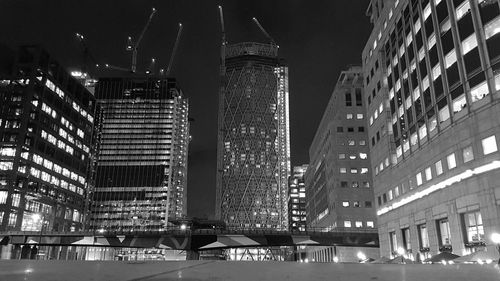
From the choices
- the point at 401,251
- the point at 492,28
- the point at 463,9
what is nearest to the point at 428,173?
the point at 401,251

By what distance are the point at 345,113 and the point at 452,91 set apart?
79.1 metres

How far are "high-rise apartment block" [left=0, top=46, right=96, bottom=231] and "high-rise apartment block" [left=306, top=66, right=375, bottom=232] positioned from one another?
101173 millimetres

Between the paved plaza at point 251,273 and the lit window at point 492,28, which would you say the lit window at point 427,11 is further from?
the paved plaza at point 251,273

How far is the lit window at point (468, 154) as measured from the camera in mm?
49000

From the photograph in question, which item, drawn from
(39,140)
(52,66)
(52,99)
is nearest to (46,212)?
(39,140)

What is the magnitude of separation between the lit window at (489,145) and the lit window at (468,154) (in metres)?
2.07

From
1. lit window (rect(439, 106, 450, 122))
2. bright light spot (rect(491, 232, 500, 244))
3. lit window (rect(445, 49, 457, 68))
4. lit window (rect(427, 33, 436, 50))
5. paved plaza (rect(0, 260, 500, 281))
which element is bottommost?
paved plaza (rect(0, 260, 500, 281))

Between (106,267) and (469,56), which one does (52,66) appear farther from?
(106,267)

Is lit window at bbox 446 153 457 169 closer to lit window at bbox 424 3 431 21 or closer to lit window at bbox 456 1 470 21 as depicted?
lit window at bbox 456 1 470 21

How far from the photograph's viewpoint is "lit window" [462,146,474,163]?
49.0m

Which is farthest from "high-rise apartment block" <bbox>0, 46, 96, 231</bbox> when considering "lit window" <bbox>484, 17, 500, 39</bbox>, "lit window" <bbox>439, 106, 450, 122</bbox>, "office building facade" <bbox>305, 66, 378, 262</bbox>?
"lit window" <bbox>484, 17, 500, 39</bbox>

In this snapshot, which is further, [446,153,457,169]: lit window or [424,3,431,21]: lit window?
[424,3,431,21]: lit window

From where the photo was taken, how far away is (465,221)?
51.1m

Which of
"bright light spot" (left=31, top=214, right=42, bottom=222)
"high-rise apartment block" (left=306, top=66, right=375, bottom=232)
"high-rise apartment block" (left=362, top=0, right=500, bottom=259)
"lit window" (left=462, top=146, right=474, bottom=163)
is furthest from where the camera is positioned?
"bright light spot" (left=31, top=214, right=42, bottom=222)
